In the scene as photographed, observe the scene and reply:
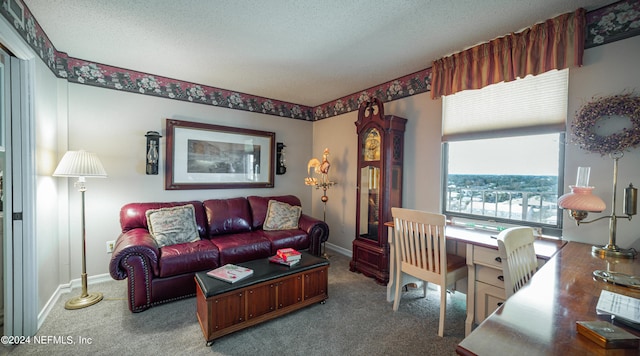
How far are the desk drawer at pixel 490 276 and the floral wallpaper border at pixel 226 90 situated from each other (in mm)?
1873

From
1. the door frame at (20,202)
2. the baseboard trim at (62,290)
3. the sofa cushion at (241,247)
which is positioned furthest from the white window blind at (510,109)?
the baseboard trim at (62,290)

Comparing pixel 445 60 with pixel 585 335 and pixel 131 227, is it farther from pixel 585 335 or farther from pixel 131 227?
pixel 131 227

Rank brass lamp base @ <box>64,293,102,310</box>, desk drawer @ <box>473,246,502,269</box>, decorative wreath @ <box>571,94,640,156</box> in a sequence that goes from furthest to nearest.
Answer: brass lamp base @ <box>64,293,102,310</box>
desk drawer @ <box>473,246,502,269</box>
decorative wreath @ <box>571,94,640,156</box>

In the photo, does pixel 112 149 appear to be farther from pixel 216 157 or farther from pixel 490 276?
pixel 490 276

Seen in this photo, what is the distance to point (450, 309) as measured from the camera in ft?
7.93

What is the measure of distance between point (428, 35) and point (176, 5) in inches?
81.3

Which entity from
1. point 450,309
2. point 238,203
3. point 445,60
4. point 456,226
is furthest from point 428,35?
point 238,203

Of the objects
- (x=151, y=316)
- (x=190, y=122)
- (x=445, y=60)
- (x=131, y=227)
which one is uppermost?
(x=445, y=60)

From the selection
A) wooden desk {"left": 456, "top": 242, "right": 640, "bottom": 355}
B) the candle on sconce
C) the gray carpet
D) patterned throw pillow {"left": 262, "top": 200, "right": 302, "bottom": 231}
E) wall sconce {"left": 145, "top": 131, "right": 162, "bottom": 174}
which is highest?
wall sconce {"left": 145, "top": 131, "right": 162, "bottom": 174}

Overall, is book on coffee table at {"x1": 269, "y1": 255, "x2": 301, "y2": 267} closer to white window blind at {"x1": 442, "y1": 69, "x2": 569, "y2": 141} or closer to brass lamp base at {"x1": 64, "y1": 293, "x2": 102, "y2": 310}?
brass lamp base at {"x1": 64, "y1": 293, "x2": 102, "y2": 310}

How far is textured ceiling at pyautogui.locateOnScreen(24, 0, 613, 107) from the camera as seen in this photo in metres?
1.85

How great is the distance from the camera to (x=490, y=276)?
6.48 feet

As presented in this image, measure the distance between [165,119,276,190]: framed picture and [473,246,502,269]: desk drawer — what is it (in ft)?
9.89

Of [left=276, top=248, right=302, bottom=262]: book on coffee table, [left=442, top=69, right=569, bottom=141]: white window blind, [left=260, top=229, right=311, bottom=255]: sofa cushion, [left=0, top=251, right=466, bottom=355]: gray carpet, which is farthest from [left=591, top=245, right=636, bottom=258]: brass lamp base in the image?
[left=260, top=229, right=311, bottom=255]: sofa cushion
